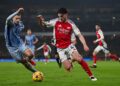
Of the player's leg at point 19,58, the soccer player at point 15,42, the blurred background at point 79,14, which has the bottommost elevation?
the blurred background at point 79,14

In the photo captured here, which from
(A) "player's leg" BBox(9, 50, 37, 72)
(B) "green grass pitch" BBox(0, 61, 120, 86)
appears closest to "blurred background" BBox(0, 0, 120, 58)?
(B) "green grass pitch" BBox(0, 61, 120, 86)

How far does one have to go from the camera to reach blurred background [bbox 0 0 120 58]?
142 feet

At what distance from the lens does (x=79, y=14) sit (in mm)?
43625

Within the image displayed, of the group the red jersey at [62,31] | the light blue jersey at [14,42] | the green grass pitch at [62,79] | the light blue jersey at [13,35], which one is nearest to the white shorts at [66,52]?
the red jersey at [62,31]

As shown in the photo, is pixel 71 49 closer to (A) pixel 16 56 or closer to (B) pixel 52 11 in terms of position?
(A) pixel 16 56

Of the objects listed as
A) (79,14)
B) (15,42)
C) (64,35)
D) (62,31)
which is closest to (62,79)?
(64,35)

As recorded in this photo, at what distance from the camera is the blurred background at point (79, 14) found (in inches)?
1699

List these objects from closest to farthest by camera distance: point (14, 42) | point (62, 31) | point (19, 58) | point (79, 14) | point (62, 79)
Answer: point (62, 31) → point (19, 58) → point (62, 79) → point (14, 42) → point (79, 14)

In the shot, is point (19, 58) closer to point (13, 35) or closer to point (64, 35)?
point (13, 35)

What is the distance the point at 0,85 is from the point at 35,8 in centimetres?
3225

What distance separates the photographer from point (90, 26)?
44.1 m

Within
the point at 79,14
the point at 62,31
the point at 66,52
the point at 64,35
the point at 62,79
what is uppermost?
the point at 62,31

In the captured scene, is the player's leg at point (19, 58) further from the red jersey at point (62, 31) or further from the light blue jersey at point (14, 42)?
the red jersey at point (62, 31)

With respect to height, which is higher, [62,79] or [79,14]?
[62,79]
